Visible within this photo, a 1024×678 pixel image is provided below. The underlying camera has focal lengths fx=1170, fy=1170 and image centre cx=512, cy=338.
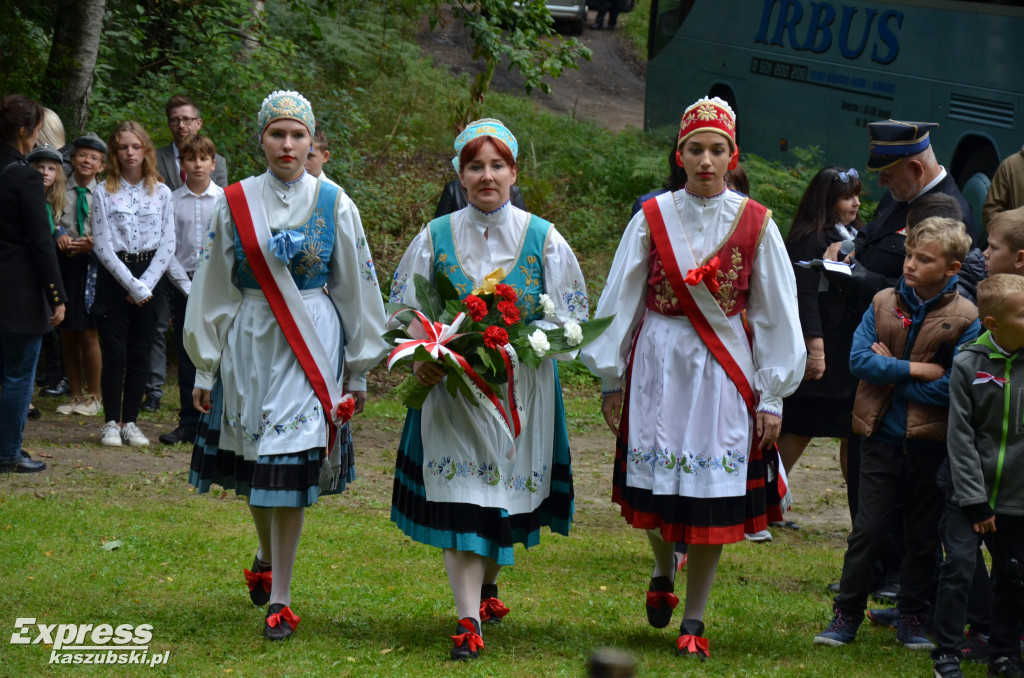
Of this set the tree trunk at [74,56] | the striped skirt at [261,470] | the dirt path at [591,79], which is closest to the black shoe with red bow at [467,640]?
the striped skirt at [261,470]

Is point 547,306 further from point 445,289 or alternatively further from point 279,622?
point 279,622

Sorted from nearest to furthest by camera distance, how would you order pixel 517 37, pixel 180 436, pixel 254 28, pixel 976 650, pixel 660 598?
pixel 976 650 → pixel 660 598 → pixel 180 436 → pixel 517 37 → pixel 254 28

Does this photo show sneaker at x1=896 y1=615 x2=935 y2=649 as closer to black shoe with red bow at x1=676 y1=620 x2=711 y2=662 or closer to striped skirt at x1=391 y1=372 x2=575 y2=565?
black shoe with red bow at x1=676 y1=620 x2=711 y2=662

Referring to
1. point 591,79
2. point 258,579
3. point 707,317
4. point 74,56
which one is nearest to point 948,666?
point 707,317

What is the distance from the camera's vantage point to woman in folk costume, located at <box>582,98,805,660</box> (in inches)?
197

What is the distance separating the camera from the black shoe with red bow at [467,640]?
4867mm

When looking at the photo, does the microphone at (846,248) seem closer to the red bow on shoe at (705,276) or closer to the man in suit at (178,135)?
the red bow on shoe at (705,276)

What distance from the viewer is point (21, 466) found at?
25.6 feet

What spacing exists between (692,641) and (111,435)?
5297 millimetres

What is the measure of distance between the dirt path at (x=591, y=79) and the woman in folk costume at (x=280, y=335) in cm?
1690

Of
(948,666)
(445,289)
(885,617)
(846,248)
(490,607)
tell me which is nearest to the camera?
(948,666)

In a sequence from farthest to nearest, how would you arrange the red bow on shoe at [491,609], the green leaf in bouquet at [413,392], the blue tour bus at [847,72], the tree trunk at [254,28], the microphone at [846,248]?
the blue tour bus at [847,72] < the tree trunk at [254,28] < the microphone at [846,248] < the red bow on shoe at [491,609] < the green leaf in bouquet at [413,392]

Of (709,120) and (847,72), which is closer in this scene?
(709,120)

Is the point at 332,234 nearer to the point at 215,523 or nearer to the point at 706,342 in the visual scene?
the point at 706,342
